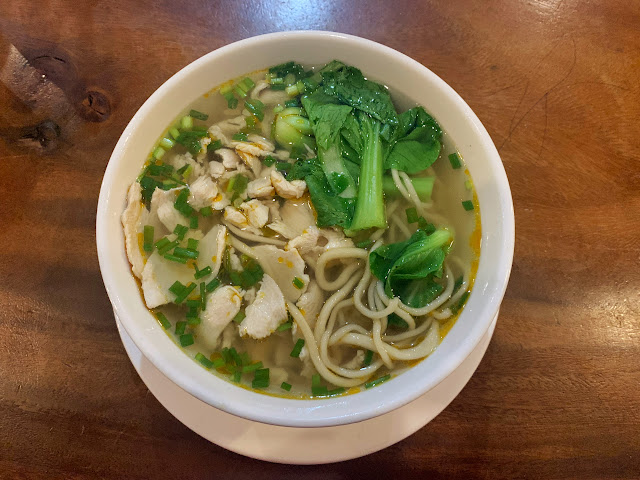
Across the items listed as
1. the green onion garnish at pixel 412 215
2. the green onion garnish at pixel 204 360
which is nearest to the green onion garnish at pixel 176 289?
the green onion garnish at pixel 204 360

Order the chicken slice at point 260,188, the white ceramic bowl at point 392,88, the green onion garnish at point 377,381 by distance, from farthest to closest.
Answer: the chicken slice at point 260,188 < the green onion garnish at point 377,381 < the white ceramic bowl at point 392,88

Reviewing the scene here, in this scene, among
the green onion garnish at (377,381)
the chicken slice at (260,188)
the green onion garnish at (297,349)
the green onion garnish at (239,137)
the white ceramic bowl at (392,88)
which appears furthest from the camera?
the green onion garnish at (239,137)

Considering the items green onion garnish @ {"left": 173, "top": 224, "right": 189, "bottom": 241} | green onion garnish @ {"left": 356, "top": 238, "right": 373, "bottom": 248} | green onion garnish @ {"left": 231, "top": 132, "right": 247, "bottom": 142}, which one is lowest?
green onion garnish @ {"left": 173, "top": 224, "right": 189, "bottom": 241}

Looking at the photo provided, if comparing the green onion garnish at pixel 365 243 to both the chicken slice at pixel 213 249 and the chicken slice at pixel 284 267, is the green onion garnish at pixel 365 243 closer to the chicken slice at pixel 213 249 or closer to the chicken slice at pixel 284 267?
the chicken slice at pixel 284 267

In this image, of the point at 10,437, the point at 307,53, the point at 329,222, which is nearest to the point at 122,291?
the point at 329,222

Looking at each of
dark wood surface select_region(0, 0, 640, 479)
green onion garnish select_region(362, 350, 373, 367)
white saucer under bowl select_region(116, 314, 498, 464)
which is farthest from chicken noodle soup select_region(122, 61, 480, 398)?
dark wood surface select_region(0, 0, 640, 479)

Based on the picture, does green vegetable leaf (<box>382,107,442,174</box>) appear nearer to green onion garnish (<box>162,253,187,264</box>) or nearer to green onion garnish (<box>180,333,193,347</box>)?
green onion garnish (<box>162,253,187,264</box>)

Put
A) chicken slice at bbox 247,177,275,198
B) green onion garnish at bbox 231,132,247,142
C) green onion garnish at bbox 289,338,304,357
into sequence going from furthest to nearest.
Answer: green onion garnish at bbox 231,132,247,142, chicken slice at bbox 247,177,275,198, green onion garnish at bbox 289,338,304,357

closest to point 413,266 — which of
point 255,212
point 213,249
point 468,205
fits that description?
point 468,205
